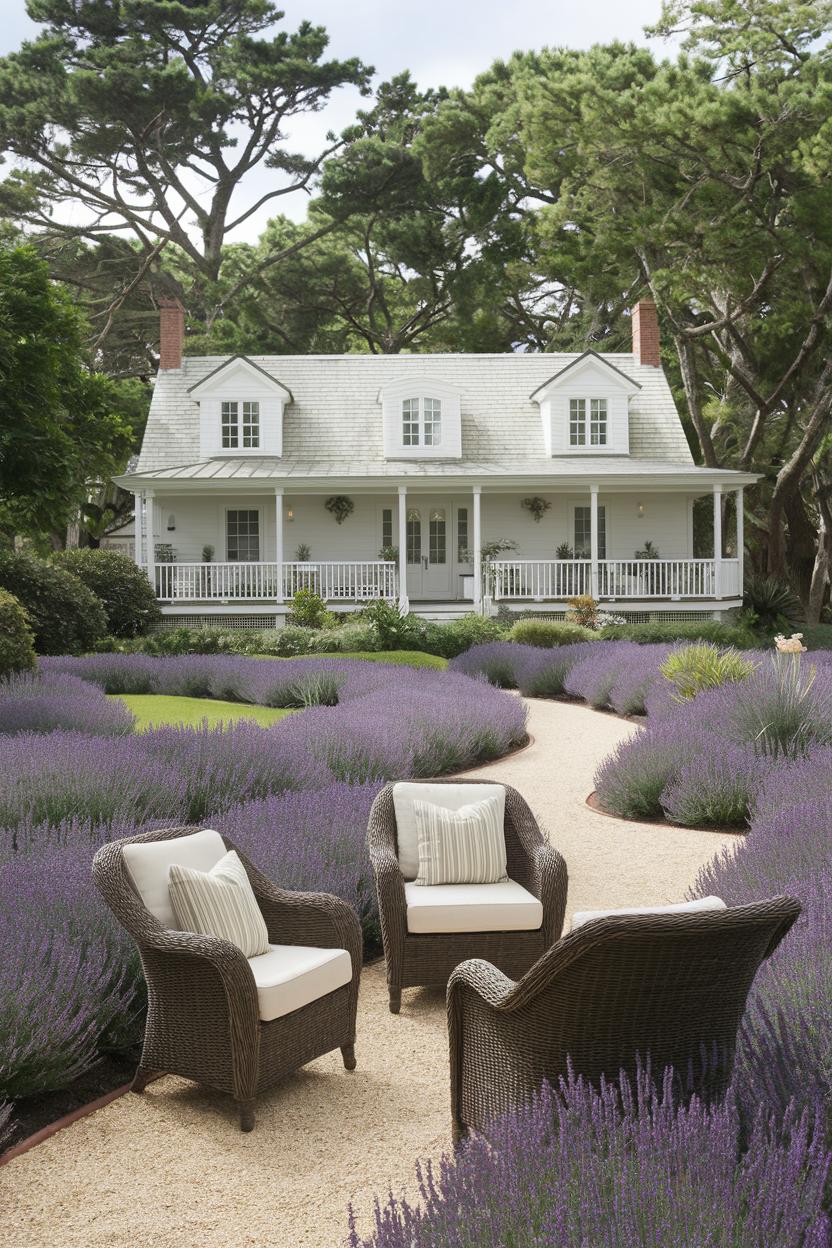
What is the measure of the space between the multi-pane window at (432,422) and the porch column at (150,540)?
6398 millimetres

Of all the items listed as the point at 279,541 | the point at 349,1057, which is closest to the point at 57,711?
the point at 349,1057

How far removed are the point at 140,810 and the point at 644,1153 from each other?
4.61m

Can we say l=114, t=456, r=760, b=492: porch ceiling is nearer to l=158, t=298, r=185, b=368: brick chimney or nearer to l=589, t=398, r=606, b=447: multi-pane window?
l=589, t=398, r=606, b=447: multi-pane window

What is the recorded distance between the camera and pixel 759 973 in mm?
3789

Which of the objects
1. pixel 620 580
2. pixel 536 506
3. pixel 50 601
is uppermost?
pixel 536 506

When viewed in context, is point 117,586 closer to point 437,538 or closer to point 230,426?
point 230,426

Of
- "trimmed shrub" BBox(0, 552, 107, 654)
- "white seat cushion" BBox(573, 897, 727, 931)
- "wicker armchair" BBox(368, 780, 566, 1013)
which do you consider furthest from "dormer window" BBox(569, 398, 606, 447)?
"white seat cushion" BBox(573, 897, 727, 931)

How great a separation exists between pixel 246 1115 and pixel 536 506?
23.3m

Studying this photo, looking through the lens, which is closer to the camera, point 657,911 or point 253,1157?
point 657,911

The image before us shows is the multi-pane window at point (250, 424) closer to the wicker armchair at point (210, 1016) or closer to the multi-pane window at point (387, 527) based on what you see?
the multi-pane window at point (387, 527)

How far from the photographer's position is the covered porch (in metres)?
24.6

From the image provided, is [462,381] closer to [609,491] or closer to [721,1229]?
[609,491]

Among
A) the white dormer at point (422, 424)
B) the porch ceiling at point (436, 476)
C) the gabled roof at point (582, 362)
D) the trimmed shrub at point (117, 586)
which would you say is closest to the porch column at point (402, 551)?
the porch ceiling at point (436, 476)

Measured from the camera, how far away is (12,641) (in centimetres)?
1221
